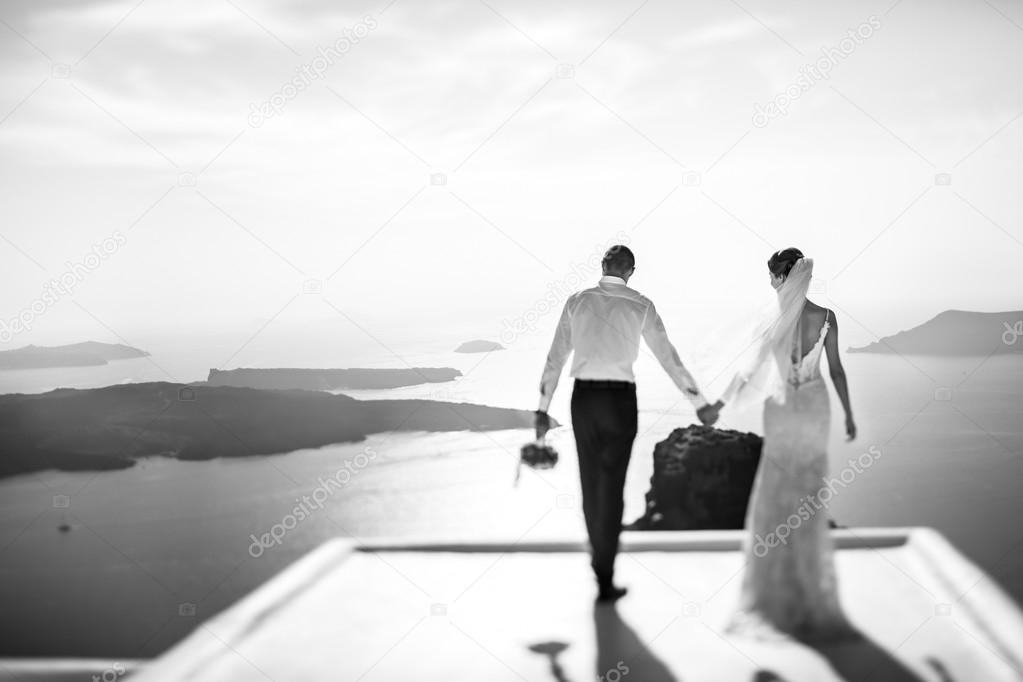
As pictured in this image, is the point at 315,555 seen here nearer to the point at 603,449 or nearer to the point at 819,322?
the point at 603,449

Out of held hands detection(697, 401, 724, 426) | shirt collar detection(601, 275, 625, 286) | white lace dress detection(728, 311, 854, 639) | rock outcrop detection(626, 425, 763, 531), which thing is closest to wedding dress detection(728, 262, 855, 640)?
white lace dress detection(728, 311, 854, 639)

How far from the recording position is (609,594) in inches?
149

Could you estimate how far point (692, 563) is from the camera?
437 centimetres

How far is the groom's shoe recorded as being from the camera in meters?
3.77

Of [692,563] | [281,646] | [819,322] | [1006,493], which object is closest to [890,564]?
[692,563]

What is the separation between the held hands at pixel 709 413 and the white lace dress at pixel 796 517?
29 centimetres

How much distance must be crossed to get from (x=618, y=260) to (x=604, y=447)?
91 centimetres

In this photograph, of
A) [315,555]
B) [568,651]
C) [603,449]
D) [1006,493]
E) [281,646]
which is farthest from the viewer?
[1006,493]

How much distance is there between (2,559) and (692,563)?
47.5m

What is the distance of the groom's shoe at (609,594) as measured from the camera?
3.77 metres

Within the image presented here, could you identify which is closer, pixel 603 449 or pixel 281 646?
pixel 281 646

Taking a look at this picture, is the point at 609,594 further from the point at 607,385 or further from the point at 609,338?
the point at 609,338
